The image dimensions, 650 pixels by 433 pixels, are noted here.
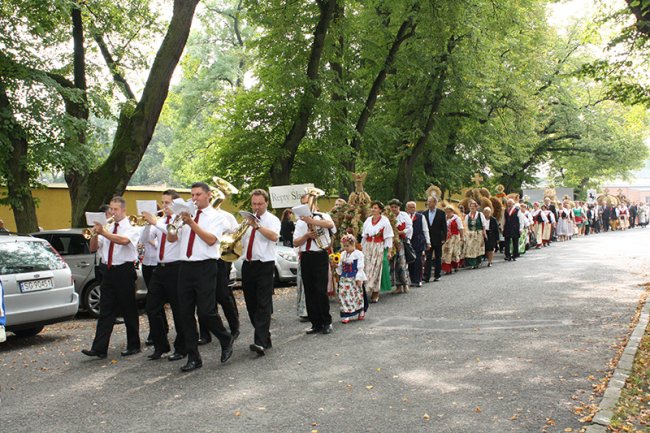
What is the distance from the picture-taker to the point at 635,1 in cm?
1049

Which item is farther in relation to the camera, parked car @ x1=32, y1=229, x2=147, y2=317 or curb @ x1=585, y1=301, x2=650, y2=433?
parked car @ x1=32, y1=229, x2=147, y2=317

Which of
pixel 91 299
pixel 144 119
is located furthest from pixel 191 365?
pixel 144 119

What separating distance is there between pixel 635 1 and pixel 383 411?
26.0ft

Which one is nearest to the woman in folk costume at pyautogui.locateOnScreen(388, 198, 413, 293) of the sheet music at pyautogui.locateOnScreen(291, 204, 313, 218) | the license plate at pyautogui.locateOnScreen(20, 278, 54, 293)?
the sheet music at pyautogui.locateOnScreen(291, 204, 313, 218)

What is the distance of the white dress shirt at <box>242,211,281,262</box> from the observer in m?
8.49

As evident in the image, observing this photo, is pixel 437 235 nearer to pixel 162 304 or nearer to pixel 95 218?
pixel 162 304

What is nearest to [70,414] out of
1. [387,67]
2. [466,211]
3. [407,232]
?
[407,232]

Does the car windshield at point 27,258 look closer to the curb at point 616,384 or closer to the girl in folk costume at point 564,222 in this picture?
the curb at point 616,384

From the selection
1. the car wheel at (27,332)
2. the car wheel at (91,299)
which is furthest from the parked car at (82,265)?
the car wheel at (27,332)

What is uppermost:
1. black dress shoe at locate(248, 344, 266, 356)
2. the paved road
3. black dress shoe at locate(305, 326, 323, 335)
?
black dress shoe at locate(248, 344, 266, 356)

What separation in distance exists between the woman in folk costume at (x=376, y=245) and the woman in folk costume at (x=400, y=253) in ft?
2.48

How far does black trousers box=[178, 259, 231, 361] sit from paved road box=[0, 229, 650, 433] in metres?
0.40

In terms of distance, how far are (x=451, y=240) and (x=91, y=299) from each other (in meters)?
9.30

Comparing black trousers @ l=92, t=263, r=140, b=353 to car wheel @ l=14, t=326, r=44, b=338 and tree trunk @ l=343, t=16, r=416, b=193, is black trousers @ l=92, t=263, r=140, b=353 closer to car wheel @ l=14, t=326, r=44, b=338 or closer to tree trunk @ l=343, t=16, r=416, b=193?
car wheel @ l=14, t=326, r=44, b=338
